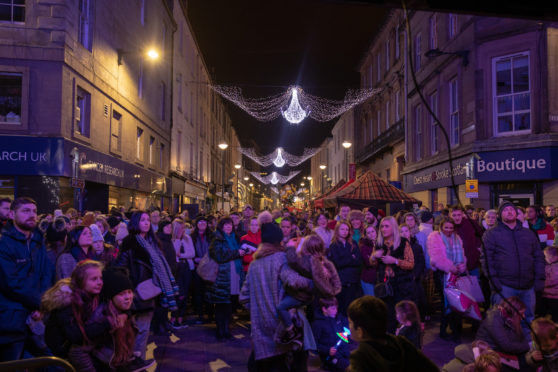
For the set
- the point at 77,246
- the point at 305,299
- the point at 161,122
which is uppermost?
the point at 161,122

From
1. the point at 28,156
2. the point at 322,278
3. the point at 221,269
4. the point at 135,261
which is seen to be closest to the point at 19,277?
the point at 135,261

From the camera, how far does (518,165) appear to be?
1447cm

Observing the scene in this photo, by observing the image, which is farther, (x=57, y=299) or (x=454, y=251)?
(x=454, y=251)

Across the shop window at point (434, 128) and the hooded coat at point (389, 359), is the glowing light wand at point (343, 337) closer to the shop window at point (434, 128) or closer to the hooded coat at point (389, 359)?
the hooded coat at point (389, 359)

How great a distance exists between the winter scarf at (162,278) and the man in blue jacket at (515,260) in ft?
14.0

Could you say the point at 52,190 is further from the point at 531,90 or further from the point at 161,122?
the point at 531,90

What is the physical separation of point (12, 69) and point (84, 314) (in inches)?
457

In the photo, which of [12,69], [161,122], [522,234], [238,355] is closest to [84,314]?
[238,355]

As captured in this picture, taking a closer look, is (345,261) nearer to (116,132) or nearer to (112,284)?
(112,284)

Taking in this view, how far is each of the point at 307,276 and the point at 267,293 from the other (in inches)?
19.3

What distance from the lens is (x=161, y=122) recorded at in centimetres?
2530

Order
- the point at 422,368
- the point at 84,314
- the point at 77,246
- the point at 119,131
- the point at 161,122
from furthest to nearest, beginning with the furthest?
1. the point at 161,122
2. the point at 119,131
3. the point at 77,246
4. the point at 84,314
5. the point at 422,368

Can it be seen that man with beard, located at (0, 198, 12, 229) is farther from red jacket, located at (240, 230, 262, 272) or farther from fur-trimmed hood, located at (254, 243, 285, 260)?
fur-trimmed hood, located at (254, 243, 285, 260)

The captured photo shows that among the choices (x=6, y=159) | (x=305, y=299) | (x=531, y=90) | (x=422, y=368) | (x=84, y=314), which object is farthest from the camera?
(x=531, y=90)
